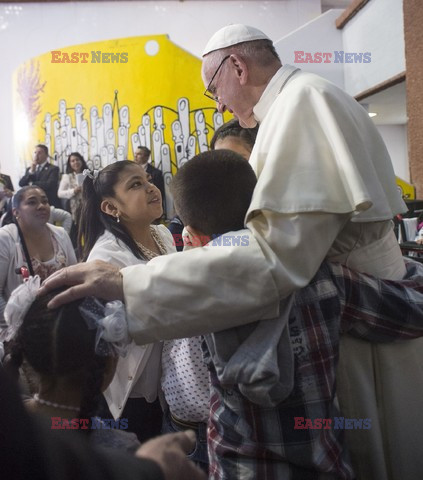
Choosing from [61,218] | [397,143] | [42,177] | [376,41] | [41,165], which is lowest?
[61,218]

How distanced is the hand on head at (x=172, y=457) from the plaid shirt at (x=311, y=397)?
0.22m

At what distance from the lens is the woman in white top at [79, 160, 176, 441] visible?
144cm

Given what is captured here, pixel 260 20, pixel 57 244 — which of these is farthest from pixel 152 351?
pixel 260 20

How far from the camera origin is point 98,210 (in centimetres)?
170

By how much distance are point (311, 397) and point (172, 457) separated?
1.28 feet

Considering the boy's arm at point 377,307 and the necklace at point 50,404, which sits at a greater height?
the boy's arm at point 377,307

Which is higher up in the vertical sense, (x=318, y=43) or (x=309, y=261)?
(x=318, y=43)

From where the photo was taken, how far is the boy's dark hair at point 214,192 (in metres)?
1.03

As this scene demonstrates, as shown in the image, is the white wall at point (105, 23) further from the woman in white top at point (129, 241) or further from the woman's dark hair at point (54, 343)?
the woman's dark hair at point (54, 343)

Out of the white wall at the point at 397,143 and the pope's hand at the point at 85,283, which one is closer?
the pope's hand at the point at 85,283

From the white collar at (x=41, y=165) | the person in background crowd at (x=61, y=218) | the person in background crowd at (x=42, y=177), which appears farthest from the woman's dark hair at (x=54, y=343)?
the white collar at (x=41, y=165)

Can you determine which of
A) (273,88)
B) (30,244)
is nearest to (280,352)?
(273,88)

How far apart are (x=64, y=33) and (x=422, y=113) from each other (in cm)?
569

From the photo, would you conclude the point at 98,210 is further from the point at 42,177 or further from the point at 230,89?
the point at 42,177
